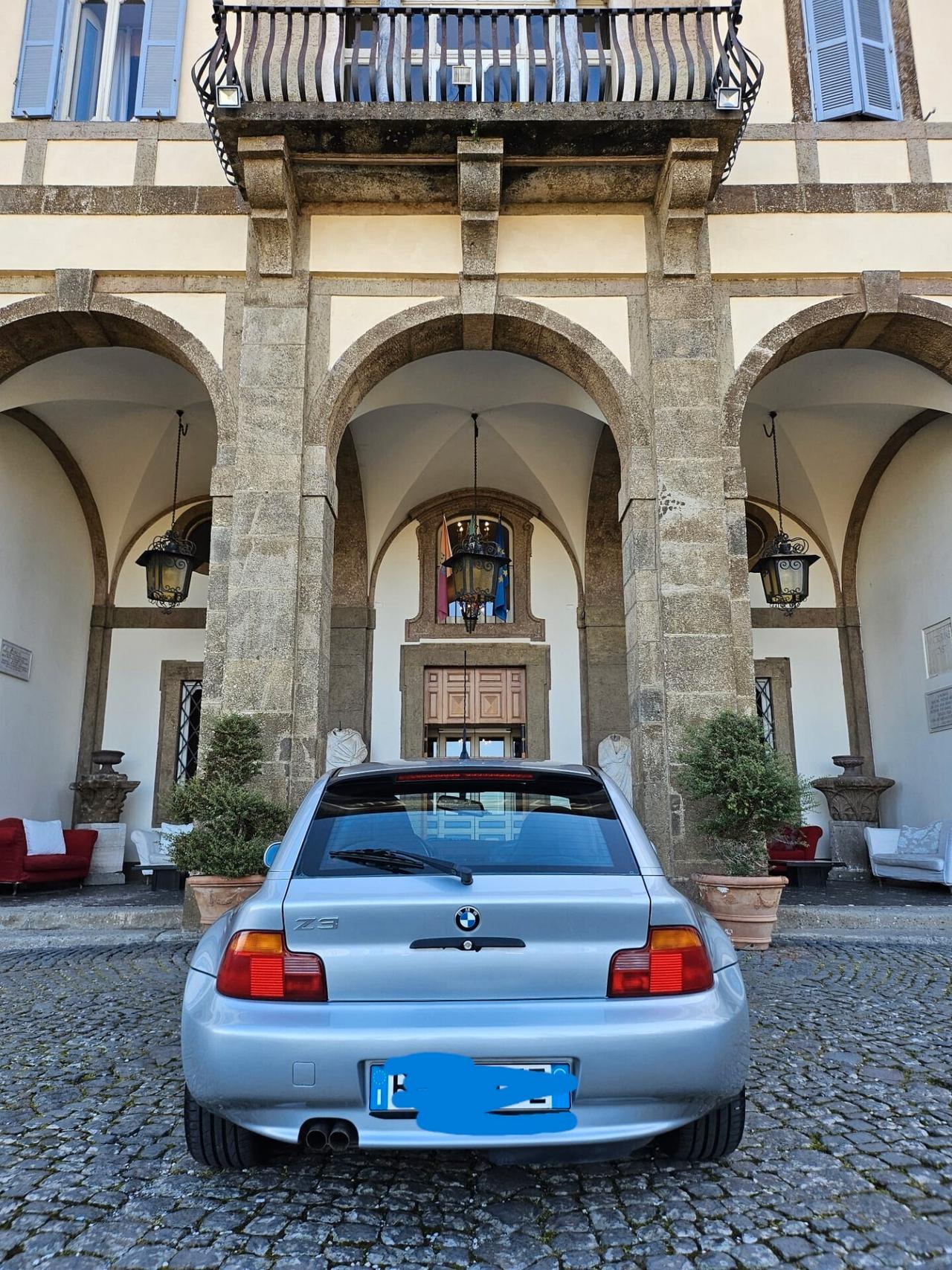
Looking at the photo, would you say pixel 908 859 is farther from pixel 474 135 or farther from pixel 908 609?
pixel 474 135

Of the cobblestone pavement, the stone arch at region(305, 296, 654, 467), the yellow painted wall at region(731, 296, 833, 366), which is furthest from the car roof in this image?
the yellow painted wall at region(731, 296, 833, 366)

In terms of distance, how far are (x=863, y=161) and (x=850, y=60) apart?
50.2 inches

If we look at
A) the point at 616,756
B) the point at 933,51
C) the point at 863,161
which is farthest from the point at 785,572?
the point at 933,51

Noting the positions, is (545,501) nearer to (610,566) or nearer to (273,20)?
(610,566)

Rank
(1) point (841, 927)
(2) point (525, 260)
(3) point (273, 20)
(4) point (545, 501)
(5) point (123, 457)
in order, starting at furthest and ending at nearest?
(4) point (545, 501), (5) point (123, 457), (2) point (525, 260), (3) point (273, 20), (1) point (841, 927)

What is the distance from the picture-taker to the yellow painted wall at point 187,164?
29.3 feet

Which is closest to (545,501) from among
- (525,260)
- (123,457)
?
(525,260)

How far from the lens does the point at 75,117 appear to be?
948 cm

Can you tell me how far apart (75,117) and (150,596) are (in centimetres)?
534

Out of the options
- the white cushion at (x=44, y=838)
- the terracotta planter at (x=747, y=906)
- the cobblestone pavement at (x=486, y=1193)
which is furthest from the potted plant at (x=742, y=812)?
the white cushion at (x=44, y=838)

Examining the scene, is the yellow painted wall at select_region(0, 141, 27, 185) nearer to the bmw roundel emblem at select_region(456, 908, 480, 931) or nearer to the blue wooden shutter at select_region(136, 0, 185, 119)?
the blue wooden shutter at select_region(136, 0, 185, 119)

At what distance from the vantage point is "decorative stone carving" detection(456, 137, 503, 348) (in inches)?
317

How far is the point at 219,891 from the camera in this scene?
6.49 metres

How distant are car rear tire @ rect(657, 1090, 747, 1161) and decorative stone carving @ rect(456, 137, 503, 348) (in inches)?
293
